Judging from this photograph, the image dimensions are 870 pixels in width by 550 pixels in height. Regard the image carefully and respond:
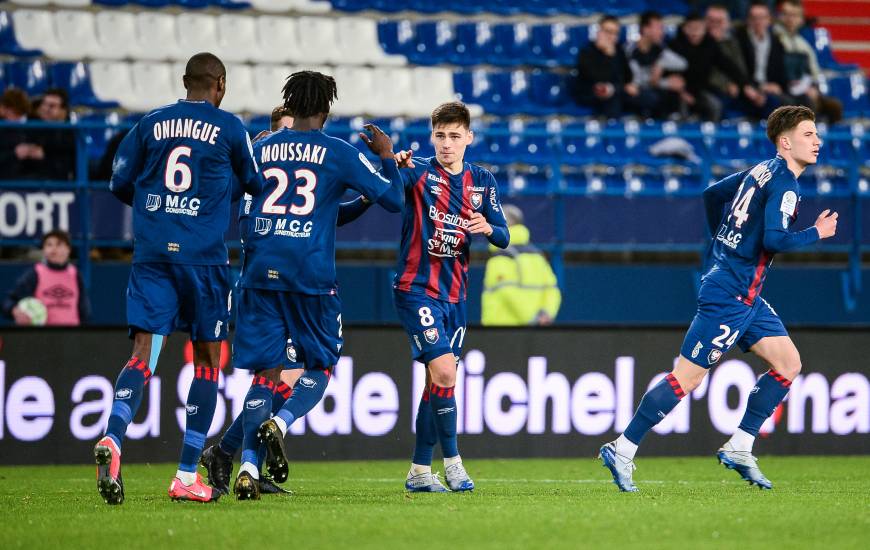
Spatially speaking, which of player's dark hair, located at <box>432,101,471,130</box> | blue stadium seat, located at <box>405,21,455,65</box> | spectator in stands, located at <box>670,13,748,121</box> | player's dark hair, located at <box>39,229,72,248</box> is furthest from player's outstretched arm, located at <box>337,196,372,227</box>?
spectator in stands, located at <box>670,13,748,121</box>

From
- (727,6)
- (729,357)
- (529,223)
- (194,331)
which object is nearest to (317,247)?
(194,331)

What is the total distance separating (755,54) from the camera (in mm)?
16203

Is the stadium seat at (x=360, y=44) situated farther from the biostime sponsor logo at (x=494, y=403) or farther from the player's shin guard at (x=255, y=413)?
the player's shin guard at (x=255, y=413)

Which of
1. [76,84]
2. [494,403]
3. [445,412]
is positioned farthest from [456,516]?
[76,84]

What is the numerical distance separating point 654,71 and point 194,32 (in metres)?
5.10

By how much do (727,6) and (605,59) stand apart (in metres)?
2.95

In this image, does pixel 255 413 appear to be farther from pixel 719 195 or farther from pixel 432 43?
pixel 432 43

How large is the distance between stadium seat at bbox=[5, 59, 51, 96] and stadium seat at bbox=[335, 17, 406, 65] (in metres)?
3.40

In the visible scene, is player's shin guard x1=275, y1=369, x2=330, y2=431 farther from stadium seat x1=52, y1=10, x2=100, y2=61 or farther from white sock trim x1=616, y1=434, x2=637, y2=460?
stadium seat x1=52, y1=10, x2=100, y2=61

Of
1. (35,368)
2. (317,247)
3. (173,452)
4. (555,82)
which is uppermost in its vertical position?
(555,82)

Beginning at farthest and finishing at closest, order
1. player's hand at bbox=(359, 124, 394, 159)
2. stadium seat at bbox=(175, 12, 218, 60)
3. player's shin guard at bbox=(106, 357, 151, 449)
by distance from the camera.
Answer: stadium seat at bbox=(175, 12, 218, 60), player's hand at bbox=(359, 124, 394, 159), player's shin guard at bbox=(106, 357, 151, 449)

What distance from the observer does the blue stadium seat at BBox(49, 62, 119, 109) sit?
13836 millimetres

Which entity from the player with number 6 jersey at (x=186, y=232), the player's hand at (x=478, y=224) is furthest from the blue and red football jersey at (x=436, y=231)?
the player with number 6 jersey at (x=186, y=232)

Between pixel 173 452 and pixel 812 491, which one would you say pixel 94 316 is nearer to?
pixel 173 452
